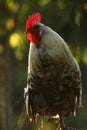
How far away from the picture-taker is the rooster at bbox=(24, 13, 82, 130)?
7328 millimetres

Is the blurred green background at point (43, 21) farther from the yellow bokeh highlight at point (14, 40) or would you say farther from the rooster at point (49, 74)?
the rooster at point (49, 74)

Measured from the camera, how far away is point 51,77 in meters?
7.36

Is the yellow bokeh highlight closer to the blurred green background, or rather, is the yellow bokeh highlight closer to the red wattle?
the blurred green background

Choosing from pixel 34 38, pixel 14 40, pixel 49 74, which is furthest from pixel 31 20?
pixel 14 40

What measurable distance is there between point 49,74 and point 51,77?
0.13 feet

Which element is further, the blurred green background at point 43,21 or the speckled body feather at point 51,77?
the blurred green background at point 43,21

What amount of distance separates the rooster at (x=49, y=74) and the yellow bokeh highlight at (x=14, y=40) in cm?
315

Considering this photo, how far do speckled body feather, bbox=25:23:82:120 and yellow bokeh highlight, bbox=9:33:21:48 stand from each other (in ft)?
10.3

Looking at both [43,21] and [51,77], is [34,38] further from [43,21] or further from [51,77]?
[43,21]

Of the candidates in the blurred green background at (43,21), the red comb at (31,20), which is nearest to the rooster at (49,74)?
the red comb at (31,20)

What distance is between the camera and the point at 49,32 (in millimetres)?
7430

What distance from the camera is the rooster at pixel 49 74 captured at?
733 centimetres

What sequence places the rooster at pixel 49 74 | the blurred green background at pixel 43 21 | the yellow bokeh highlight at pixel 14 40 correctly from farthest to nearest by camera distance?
the yellow bokeh highlight at pixel 14 40
the blurred green background at pixel 43 21
the rooster at pixel 49 74

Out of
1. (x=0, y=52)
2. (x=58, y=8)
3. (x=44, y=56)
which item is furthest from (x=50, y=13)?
(x=44, y=56)
